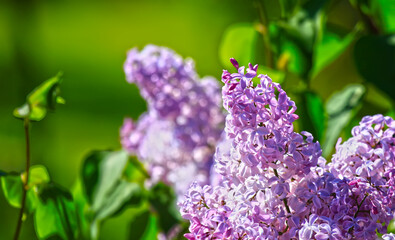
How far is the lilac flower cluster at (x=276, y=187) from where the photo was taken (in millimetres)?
373

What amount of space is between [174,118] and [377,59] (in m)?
0.27

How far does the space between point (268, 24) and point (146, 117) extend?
223mm

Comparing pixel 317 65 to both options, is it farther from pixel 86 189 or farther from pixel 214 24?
pixel 214 24

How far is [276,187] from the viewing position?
378mm

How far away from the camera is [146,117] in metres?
0.84

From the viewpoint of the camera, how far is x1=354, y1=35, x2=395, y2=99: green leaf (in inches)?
24.9

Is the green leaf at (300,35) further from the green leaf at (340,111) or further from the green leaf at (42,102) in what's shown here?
the green leaf at (42,102)

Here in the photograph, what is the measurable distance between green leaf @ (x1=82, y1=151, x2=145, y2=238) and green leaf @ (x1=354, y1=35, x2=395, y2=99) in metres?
0.27

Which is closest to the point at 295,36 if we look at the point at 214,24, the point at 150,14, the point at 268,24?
the point at 268,24

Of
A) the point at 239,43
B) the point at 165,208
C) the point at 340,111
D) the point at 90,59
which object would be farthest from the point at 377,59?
the point at 90,59

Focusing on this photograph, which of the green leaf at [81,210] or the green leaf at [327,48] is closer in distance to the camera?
the green leaf at [81,210]

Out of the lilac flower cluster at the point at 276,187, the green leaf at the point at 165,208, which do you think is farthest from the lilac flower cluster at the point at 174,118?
the lilac flower cluster at the point at 276,187

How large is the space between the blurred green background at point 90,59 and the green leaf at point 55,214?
4.88ft

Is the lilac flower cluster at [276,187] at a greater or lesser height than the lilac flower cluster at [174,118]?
lesser
